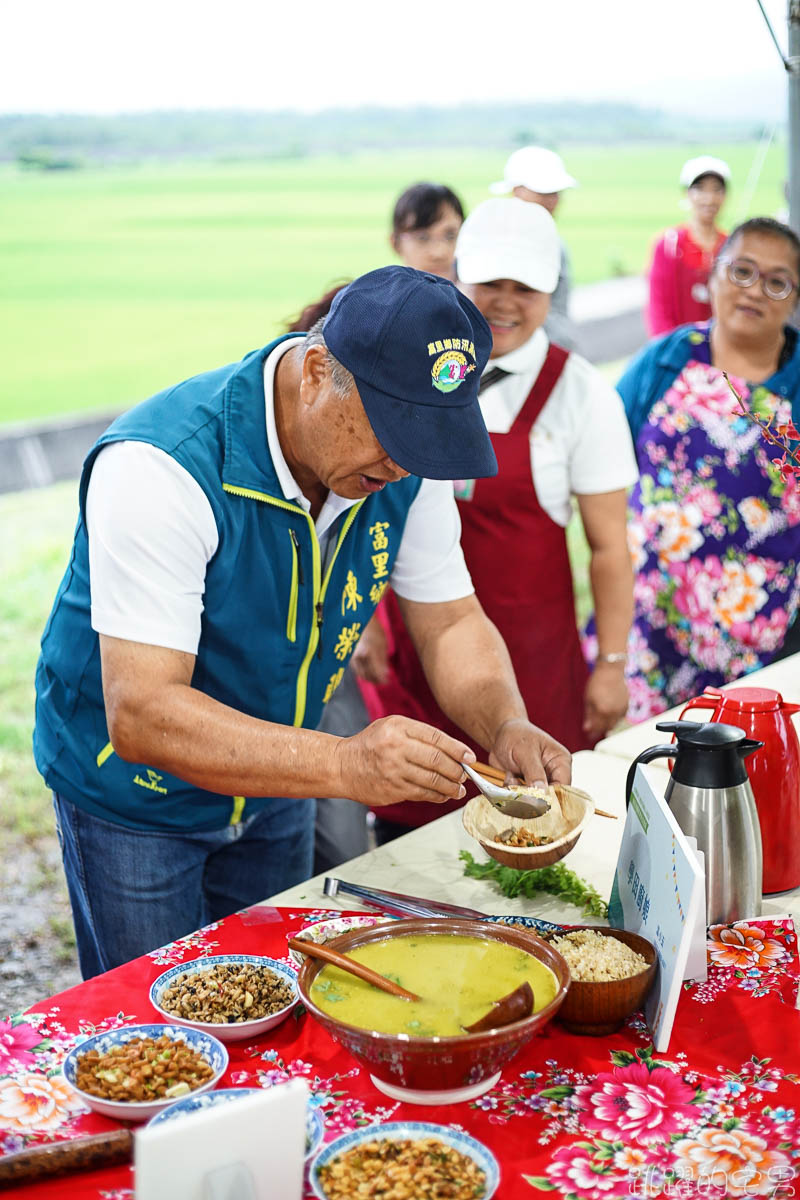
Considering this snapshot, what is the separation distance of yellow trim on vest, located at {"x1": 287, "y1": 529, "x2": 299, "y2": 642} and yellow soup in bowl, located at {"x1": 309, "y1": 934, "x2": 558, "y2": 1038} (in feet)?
1.79

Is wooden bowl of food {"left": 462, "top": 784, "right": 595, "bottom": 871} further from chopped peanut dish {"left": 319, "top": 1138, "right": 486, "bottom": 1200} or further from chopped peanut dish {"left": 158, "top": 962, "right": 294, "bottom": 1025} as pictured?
chopped peanut dish {"left": 319, "top": 1138, "right": 486, "bottom": 1200}

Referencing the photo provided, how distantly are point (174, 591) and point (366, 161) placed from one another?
7833 millimetres

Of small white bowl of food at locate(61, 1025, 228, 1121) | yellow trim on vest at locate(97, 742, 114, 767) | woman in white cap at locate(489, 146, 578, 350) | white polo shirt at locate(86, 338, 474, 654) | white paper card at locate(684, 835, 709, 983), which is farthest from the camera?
woman in white cap at locate(489, 146, 578, 350)

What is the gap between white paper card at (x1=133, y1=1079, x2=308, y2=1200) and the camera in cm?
87

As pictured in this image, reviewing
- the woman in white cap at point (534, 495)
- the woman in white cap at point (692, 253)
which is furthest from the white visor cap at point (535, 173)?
the woman in white cap at point (692, 253)

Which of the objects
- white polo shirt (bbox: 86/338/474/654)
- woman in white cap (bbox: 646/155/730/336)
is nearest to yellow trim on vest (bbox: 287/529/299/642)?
white polo shirt (bbox: 86/338/474/654)

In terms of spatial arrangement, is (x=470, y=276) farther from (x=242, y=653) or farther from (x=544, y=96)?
(x=544, y=96)

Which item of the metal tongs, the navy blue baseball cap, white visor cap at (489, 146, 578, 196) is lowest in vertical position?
the metal tongs

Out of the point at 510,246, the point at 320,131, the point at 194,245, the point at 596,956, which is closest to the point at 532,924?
the point at 596,956

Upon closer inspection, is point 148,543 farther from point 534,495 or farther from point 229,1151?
point 534,495

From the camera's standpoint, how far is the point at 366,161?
8633 millimetres

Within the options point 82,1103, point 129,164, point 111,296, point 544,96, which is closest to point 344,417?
point 82,1103

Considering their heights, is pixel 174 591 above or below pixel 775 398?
below

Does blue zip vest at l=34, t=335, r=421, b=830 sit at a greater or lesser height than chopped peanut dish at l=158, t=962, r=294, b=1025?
greater
